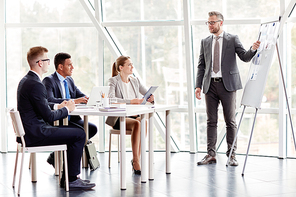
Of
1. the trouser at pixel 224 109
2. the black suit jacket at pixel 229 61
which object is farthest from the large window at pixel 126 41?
the black suit jacket at pixel 229 61

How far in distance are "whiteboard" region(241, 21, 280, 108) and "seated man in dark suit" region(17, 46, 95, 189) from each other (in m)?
2.07

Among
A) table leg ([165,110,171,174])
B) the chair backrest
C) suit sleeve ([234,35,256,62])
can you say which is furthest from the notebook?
suit sleeve ([234,35,256,62])

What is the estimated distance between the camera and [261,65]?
4957 millimetres

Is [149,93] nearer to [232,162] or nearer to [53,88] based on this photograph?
[53,88]

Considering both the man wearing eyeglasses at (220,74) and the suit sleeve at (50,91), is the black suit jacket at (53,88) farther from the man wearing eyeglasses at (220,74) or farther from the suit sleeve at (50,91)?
the man wearing eyeglasses at (220,74)

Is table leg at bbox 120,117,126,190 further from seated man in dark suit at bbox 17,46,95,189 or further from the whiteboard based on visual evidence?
the whiteboard

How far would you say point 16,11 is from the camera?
659 centimetres

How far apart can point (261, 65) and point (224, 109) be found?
0.83 meters

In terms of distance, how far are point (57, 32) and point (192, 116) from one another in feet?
8.28

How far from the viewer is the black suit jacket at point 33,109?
398 centimetres

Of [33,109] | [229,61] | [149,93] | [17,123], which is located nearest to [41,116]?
[33,109]

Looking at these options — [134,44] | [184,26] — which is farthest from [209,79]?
[134,44]

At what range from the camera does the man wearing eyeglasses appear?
5355 mm

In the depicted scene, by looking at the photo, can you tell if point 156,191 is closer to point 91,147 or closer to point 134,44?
point 91,147
